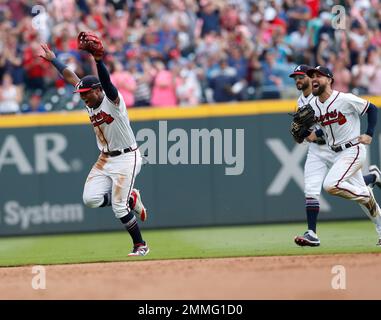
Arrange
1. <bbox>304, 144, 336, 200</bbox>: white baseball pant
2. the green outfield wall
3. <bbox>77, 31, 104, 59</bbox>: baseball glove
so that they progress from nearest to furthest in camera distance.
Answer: <bbox>77, 31, 104, 59</bbox>: baseball glove < <bbox>304, 144, 336, 200</bbox>: white baseball pant < the green outfield wall

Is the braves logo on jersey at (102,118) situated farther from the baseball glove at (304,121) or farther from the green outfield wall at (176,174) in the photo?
the green outfield wall at (176,174)

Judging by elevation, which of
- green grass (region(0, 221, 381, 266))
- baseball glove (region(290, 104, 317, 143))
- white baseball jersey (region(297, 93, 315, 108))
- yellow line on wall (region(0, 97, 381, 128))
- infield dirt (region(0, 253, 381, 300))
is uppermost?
white baseball jersey (region(297, 93, 315, 108))

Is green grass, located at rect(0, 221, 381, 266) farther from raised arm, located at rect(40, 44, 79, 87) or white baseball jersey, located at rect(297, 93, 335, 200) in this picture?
raised arm, located at rect(40, 44, 79, 87)

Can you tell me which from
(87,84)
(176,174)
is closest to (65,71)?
(87,84)

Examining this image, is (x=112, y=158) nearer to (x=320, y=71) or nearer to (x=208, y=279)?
(x=208, y=279)

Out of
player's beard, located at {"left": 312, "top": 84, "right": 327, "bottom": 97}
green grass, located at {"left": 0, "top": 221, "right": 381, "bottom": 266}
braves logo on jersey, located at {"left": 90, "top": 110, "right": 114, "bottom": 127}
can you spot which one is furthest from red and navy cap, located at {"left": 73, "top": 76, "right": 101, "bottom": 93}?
player's beard, located at {"left": 312, "top": 84, "right": 327, "bottom": 97}

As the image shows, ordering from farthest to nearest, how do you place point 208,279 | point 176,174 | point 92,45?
point 176,174 < point 92,45 < point 208,279
